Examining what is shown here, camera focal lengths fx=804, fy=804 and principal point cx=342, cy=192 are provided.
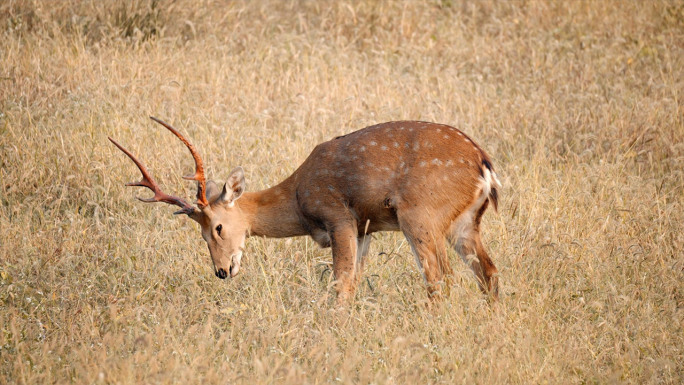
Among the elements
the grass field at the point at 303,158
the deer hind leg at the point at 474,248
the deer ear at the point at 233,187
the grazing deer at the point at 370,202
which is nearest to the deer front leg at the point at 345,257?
the grazing deer at the point at 370,202

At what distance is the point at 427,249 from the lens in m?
5.56

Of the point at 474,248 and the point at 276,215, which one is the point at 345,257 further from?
the point at 474,248

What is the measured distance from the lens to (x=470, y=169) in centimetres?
570

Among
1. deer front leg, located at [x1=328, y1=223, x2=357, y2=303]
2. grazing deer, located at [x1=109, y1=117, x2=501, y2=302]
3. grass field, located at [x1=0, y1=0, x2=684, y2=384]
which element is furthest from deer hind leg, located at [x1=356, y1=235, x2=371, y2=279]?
deer front leg, located at [x1=328, y1=223, x2=357, y2=303]

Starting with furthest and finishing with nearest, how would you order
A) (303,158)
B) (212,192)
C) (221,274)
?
(303,158) < (212,192) < (221,274)

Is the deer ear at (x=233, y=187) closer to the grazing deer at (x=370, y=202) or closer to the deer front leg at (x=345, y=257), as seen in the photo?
the grazing deer at (x=370, y=202)

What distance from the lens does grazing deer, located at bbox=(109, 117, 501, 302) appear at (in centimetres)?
562

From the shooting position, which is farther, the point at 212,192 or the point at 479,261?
the point at 212,192

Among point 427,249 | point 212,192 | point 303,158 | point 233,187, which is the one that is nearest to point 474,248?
point 427,249

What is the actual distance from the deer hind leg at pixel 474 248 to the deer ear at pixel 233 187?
1661 mm

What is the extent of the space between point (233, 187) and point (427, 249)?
1.64m

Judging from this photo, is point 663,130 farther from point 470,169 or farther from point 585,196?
point 470,169

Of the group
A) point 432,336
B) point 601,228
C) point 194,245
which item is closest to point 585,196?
point 601,228

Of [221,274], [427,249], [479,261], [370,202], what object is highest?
[370,202]
